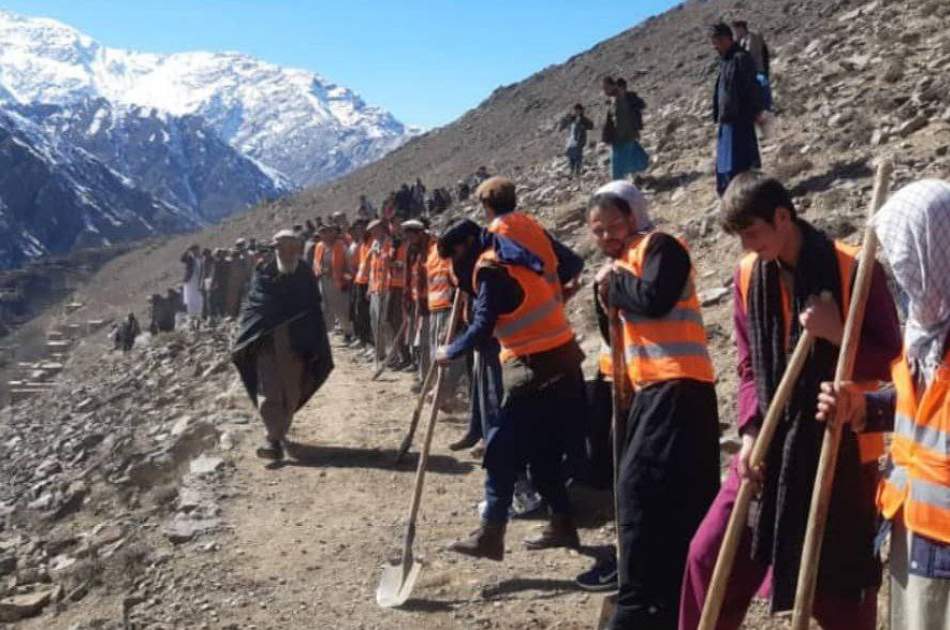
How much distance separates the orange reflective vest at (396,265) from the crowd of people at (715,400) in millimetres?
4691

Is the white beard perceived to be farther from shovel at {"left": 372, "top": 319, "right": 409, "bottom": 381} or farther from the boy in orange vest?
the boy in orange vest

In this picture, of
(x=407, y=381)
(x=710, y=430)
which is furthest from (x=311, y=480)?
(x=710, y=430)

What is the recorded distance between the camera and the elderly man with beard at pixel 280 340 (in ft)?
25.3

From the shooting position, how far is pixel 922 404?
220cm

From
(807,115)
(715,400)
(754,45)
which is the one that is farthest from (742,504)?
(807,115)

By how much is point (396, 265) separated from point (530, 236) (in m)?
6.09

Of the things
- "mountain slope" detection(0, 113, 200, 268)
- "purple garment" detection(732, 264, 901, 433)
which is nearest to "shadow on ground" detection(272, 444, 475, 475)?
"purple garment" detection(732, 264, 901, 433)

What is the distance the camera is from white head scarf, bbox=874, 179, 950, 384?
2131 millimetres

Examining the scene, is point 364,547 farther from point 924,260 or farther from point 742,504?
point 924,260

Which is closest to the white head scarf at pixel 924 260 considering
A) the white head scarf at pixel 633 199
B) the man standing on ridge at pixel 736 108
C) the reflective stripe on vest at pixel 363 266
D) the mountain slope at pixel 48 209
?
the white head scarf at pixel 633 199

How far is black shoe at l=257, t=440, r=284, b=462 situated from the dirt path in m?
0.13

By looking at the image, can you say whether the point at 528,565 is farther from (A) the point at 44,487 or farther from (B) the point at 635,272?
(A) the point at 44,487

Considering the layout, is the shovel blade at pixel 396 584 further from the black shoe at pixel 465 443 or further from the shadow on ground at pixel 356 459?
the black shoe at pixel 465 443

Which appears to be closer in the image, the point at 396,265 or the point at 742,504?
the point at 742,504
